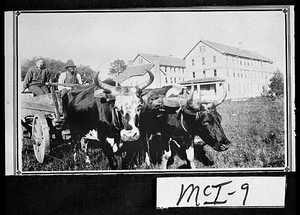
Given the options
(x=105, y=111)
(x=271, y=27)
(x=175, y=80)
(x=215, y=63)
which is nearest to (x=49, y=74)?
(x=105, y=111)

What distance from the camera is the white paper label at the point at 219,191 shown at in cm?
119

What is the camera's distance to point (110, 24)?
1.18 meters

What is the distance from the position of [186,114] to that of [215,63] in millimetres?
156

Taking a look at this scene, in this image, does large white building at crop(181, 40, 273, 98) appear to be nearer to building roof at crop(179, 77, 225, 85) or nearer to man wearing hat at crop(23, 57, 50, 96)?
building roof at crop(179, 77, 225, 85)

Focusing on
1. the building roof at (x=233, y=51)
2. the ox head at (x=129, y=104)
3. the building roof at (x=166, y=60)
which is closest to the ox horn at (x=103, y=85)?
the ox head at (x=129, y=104)

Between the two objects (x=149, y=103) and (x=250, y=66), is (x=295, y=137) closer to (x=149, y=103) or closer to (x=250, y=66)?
(x=250, y=66)

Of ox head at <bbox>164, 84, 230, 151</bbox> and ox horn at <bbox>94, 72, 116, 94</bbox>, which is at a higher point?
ox horn at <bbox>94, 72, 116, 94</bbox>

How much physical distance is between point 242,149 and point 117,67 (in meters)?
0.39

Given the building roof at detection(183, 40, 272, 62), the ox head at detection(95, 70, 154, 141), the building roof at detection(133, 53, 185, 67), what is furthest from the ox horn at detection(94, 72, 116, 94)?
the building roof at detection(183, 40, 272, 62)

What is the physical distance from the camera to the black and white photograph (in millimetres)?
1174

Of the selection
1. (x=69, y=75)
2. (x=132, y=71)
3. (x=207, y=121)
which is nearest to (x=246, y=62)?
(x=207, y=121)

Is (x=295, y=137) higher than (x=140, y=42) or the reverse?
the reverse

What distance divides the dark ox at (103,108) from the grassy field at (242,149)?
0.20 ft

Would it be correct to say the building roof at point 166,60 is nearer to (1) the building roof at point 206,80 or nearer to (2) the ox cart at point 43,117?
(1) the building roof at point 206,80
